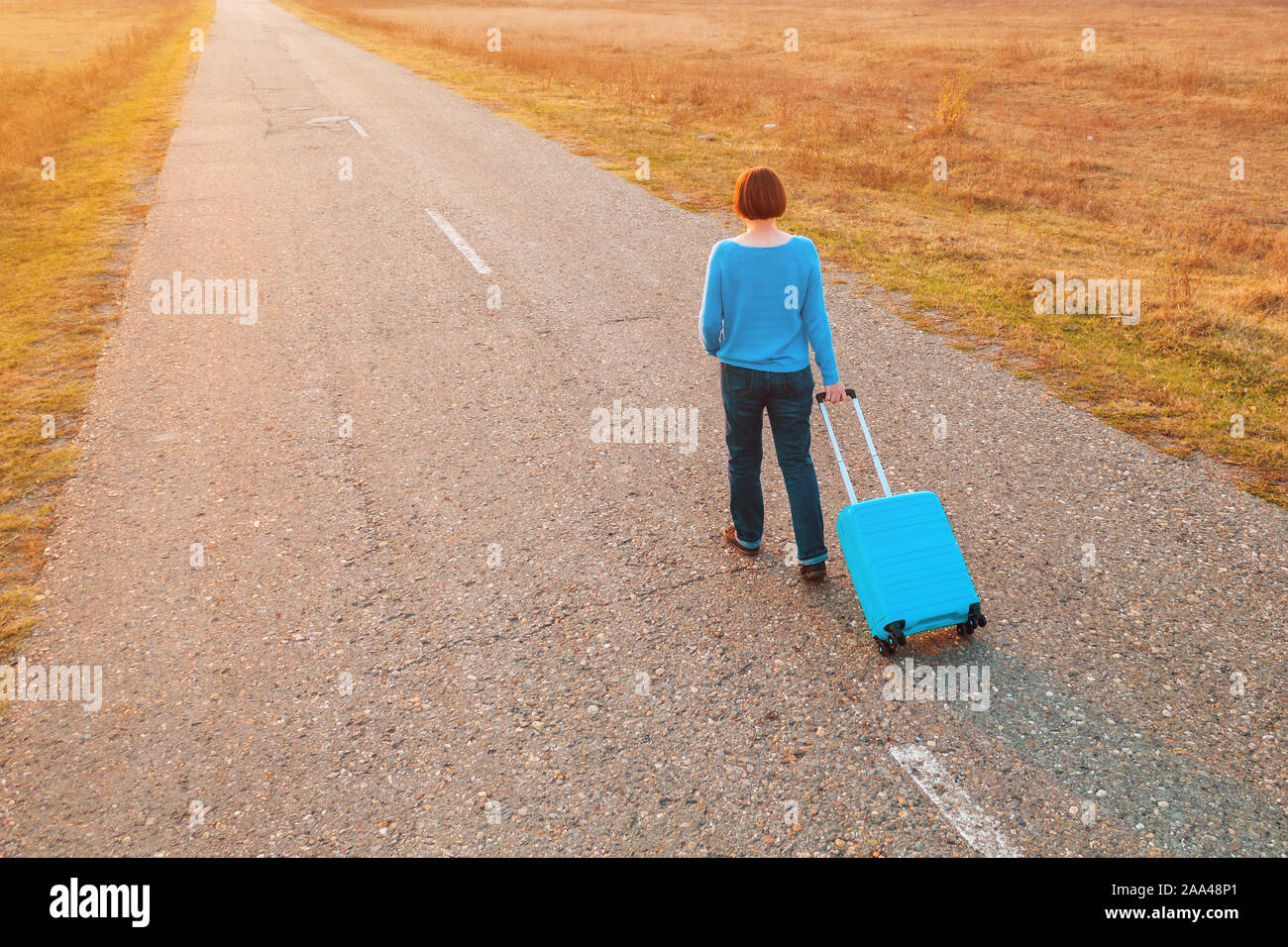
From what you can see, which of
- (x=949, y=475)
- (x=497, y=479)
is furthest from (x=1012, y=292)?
(x=497, y=479)

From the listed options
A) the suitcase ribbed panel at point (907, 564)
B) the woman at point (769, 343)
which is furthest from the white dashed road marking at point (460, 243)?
the suitcase ribbed panel at point (907, 564)

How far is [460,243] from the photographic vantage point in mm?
9703

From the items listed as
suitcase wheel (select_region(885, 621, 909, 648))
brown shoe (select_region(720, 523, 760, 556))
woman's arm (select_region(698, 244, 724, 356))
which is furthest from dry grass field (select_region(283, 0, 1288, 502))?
woman's arm (select_region(698, 244, 724, 356))

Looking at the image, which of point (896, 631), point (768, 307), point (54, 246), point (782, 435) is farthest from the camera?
point (54, 246)

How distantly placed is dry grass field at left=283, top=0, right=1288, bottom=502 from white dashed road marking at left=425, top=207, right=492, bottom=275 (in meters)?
3.37

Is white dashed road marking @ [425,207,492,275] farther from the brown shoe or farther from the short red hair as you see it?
the short red hair

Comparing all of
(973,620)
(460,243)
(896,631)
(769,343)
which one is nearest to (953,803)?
(896,631)

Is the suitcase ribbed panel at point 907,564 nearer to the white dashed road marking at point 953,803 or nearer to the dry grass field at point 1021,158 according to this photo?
the white dashed road marking at point 953,803

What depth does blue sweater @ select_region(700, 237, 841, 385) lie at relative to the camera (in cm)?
382

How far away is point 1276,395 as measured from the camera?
596cm

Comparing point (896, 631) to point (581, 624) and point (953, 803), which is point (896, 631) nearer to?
point (953, 803)

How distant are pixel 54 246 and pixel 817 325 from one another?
10.1 metres

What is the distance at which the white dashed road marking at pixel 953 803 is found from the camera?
284 centimetres
